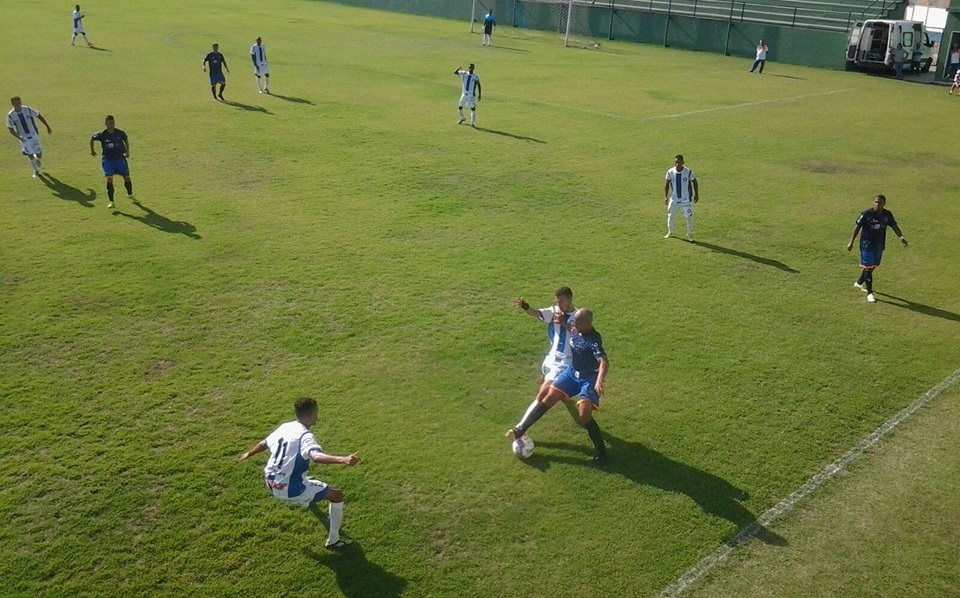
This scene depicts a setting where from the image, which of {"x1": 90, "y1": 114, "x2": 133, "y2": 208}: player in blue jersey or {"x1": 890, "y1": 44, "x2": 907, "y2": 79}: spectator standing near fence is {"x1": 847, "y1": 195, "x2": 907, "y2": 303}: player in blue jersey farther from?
{"x1": 890, "y1": 44, "x2": 907, "y2": 79}: spectator standing near fence

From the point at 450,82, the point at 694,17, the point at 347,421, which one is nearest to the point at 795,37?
the point at 694,17

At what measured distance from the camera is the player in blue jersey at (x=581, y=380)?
9664 mm

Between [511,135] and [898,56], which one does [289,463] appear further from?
[898,56]

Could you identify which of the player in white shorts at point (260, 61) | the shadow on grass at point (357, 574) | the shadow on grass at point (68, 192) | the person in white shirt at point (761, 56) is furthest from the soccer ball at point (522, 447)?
the person in white shirt at point (761, 56)

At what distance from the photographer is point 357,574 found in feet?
26.0

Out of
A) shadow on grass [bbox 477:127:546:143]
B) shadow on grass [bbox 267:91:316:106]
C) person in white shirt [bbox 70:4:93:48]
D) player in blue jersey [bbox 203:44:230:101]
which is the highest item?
person in white shirt [bbox 70:4:93:48]

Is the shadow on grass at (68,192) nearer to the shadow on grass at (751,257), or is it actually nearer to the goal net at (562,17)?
the shadow on grass at (751,257)

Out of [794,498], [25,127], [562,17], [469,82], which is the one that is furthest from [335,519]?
[562,17]

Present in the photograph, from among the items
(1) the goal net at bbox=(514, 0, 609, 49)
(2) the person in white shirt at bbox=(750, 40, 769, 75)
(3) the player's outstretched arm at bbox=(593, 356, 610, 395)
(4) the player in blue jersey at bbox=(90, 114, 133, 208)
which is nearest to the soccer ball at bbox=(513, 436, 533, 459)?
(3) the player's outstretched arm at bbox=(593, 356, 610, 395)

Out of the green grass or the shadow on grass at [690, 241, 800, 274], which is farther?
the shadow on grass at [690, 241, 800, 274]

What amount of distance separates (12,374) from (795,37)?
4738 centimetres

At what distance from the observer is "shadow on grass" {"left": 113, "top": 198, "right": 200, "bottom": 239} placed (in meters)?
16.9

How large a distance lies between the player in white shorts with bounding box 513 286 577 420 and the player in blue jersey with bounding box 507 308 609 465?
10cm

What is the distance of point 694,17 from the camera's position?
52.5 meters
